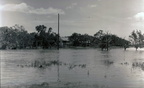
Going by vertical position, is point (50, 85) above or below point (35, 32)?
below

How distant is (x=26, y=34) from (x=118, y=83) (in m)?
97.9

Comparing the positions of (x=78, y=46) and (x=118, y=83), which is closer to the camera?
(x=118, y=83)

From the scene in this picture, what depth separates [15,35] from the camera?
115625mm

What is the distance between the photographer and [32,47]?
113750 millimetres

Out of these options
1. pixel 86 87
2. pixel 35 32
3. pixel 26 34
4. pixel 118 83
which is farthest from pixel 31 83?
pixel 26 34

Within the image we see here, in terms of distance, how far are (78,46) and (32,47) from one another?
93.8 feet

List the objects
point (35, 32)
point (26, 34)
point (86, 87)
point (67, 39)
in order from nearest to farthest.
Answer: point (86, 87)
point (35, 32)
point (26, 34)
point (67, 39)

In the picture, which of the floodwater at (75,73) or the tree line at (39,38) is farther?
the tree line at (39,38)

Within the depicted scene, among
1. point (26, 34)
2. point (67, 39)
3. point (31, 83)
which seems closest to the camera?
point (31, 83)

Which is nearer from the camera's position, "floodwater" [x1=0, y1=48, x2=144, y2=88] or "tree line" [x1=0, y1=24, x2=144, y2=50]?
"floodwater" [x1=0, y1=48, x2=144, y2=88]

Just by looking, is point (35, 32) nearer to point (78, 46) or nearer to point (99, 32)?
point (99, 32)

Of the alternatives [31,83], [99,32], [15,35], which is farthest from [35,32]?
[31,83]

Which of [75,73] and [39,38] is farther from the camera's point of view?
[39,38]

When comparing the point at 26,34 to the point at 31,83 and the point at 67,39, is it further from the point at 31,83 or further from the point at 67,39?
the point at 31,83
